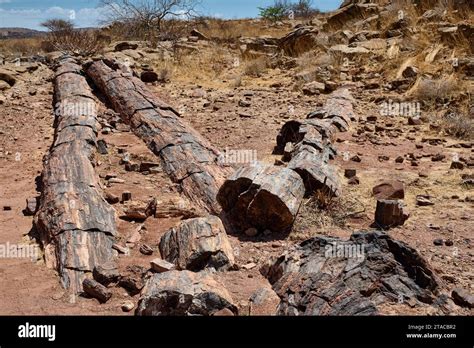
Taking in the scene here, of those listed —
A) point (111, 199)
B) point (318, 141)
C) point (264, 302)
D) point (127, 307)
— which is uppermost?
point (318, 141)

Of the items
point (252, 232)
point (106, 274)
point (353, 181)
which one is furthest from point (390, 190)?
point (106, 274)

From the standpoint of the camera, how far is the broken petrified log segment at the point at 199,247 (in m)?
3.48

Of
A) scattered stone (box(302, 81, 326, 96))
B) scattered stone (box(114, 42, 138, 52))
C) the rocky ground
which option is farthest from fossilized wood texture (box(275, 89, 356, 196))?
scattered stone (box(114, 42, 138, 52))

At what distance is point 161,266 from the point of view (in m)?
3.41

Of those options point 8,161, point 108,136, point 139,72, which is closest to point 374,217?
point 108,136

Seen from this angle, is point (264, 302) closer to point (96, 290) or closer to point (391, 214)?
point (96, 290)

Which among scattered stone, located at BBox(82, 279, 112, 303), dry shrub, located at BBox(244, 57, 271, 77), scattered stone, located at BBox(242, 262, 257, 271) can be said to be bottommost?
scattered stone, located at BBox(82, 279, 112, 303)

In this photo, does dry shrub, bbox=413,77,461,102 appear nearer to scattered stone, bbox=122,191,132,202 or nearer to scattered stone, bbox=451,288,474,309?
scattered stone, bbox=122,191,132,202

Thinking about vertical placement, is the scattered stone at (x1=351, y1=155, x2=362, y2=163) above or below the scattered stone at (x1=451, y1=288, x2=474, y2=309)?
above

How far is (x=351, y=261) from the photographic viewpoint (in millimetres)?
2869

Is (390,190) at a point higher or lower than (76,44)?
lower

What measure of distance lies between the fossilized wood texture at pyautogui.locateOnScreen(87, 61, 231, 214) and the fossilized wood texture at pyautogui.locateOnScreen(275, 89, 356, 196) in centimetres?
87

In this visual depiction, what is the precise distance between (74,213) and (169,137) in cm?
233

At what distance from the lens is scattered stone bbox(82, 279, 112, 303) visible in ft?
10.3
